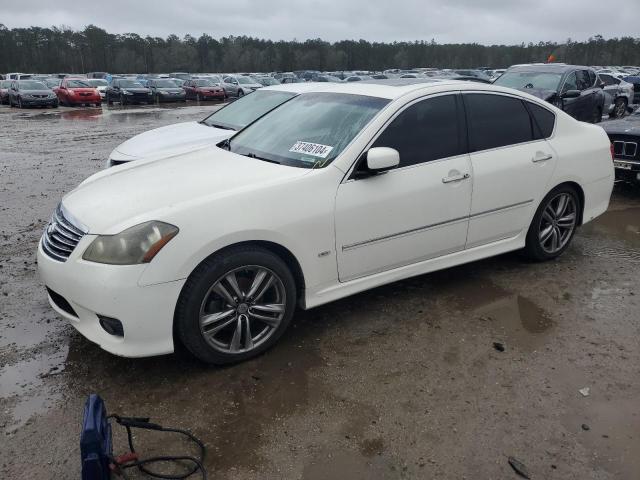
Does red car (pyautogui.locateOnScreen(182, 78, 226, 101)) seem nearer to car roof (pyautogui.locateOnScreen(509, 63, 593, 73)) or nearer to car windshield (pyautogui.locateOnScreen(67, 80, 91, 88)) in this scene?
car windshield (pyautogui.locateOnScreen(67, 80, 91, 88))

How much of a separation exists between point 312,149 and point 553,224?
100 inches

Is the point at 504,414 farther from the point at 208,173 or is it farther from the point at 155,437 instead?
the point at 208,173

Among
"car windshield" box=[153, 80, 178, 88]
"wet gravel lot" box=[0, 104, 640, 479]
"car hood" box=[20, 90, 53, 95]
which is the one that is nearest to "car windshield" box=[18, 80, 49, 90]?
"car hood" box=[20, 90, 53, 95]

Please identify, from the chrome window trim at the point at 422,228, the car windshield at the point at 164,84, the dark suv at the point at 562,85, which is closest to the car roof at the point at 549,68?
the dark suv at the point at 562,85

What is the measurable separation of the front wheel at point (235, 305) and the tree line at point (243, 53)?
265 ft

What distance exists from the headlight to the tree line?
80405mm

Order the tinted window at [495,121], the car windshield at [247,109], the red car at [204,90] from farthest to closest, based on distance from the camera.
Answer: the red car at [204,90] → the car windshield at [247,109] → the tinted window at [495,121]

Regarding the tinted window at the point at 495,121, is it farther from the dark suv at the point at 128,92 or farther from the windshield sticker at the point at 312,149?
the dark suv at the point at 128,92

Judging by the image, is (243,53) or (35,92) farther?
(243,53)

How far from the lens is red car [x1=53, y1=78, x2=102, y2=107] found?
27750 millimetres

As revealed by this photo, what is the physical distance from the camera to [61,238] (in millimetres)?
3336

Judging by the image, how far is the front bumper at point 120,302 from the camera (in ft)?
9.73

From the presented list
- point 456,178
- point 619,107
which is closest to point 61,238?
point 456,178

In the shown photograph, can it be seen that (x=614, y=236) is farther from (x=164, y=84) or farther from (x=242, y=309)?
(x=164, y=84)
